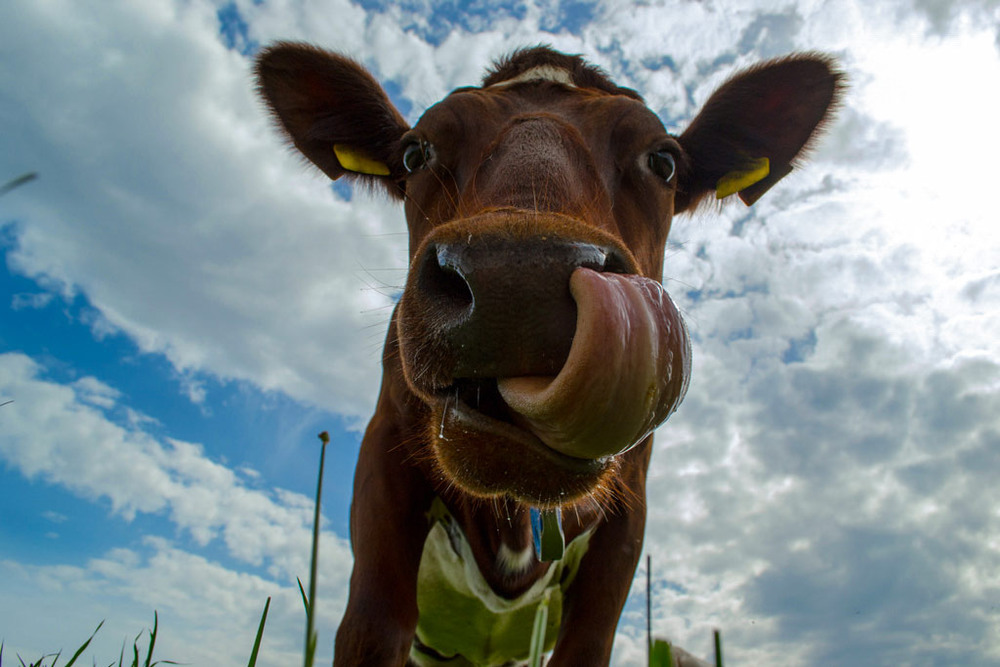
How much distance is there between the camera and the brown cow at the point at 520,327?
61.4 inches

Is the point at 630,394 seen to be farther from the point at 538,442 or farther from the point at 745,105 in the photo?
the point at 745,105

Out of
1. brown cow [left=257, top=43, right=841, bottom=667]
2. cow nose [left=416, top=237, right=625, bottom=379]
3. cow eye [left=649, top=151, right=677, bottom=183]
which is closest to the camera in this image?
brown cow [left=257, top=43, right=841, bottom=667]

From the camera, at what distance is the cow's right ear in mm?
4277

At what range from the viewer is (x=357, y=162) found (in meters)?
4.48

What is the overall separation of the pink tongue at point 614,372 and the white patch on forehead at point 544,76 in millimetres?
2601

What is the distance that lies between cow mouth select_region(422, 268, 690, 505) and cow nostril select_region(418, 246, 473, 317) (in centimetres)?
21

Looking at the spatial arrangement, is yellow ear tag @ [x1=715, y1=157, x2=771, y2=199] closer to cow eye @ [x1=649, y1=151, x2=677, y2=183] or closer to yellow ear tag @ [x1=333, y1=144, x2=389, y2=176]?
cow eye @ [x1=649, y1=151, x2=677, y2=183]

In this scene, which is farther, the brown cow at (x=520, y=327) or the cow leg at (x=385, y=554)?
the cow leg at (x=385, y=554)

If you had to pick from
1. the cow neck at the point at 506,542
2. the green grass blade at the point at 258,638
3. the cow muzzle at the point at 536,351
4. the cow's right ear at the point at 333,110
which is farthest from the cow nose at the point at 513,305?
the cow's right ear at the point at 333,110

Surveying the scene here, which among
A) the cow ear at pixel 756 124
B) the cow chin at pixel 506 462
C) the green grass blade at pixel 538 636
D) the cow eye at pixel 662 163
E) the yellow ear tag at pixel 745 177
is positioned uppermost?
the cow ear at pixel 756 124

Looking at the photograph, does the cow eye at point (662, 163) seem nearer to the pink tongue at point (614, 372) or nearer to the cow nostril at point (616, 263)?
the cow nostril at point (616, 263)

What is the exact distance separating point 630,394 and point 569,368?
5.3 inches

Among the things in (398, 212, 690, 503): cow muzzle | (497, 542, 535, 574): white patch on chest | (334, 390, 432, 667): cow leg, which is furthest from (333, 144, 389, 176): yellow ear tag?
(398, 212, 690, 503): cow muzzle

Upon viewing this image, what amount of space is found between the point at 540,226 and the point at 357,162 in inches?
116
